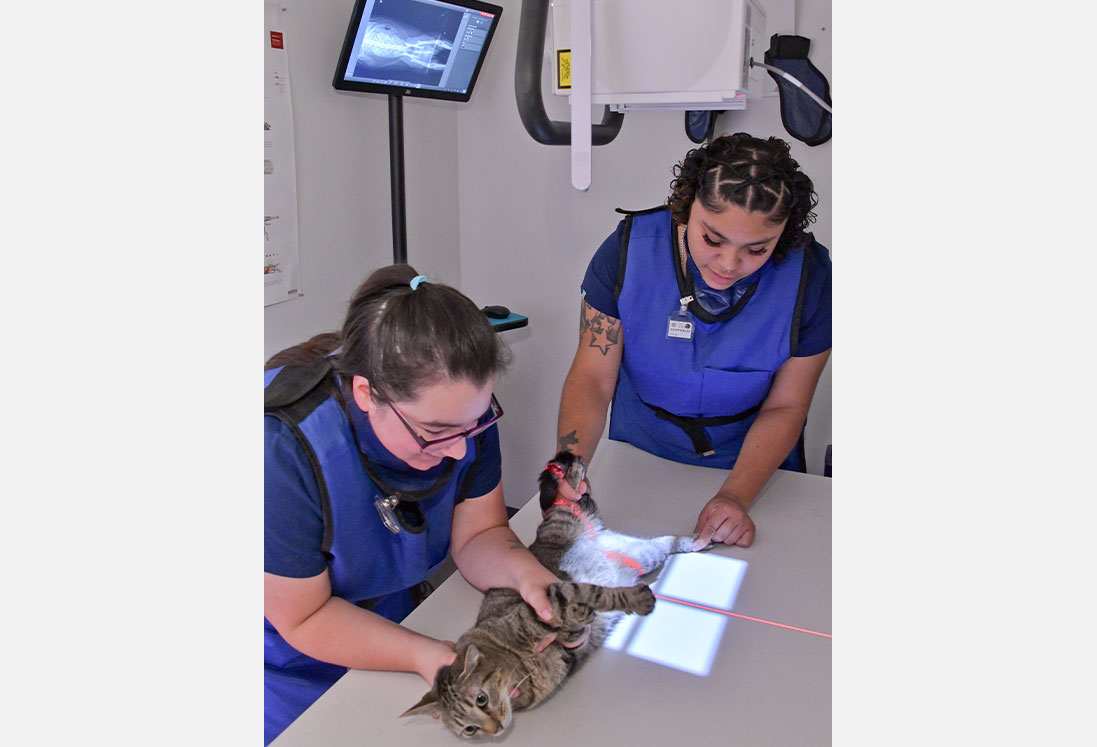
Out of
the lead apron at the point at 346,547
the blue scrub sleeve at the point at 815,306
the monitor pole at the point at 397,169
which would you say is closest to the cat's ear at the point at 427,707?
the lead apron at the point at 346,547

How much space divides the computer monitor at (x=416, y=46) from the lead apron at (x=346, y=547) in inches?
57.7

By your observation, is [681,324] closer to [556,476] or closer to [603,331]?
[603,331]

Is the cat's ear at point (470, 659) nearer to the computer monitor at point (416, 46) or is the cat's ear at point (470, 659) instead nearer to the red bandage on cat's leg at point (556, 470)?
the red bandage on cat's leg at point (556, 470)

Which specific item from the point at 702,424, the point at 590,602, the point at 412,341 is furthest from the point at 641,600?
the point at 702,424

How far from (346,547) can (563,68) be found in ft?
3.97

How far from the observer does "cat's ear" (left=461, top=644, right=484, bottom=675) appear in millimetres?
1194

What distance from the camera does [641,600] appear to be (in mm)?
1354

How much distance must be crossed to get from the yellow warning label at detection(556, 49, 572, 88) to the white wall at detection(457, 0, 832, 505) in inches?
38.1

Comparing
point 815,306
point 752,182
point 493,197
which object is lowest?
point 815,306

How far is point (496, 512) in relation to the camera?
1.55 metres

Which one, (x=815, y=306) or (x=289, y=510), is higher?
(x=815, y=306)

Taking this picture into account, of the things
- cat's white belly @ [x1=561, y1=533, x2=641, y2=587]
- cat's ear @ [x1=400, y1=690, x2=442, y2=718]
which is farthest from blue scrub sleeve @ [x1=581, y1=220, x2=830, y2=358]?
cat's ear @ [x1=400, y1=690, x2=442, y2=718]

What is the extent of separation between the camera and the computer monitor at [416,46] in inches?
96.5

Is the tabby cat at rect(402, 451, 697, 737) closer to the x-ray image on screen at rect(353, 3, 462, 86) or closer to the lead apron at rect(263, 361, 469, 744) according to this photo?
the lead apron at rect(263, 361, 469, 744)
